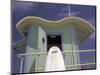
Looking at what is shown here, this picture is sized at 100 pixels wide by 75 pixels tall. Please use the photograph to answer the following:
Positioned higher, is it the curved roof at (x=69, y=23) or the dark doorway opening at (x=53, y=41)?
the curved roof at (x=69, y=23)

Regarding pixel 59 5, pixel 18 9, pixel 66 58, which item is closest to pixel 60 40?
pixel 66 58

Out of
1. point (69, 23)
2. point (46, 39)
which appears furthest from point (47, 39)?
point (69, 23)

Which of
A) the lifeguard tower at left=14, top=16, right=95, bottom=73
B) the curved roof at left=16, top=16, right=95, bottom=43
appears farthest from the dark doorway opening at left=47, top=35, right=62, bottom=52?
the curved roof at left=16, top=16, right=95, bottom=43

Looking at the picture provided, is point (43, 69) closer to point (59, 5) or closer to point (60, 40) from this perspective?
point (60, 40)

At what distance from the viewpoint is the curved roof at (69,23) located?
2.97 meters

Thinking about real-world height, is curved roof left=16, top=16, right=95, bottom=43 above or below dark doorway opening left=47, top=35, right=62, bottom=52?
above

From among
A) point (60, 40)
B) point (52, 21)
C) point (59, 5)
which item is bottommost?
point (60, 40)

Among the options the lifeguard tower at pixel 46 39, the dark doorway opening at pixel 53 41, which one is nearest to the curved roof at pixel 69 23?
the lifeguard tower at pixel 46 39

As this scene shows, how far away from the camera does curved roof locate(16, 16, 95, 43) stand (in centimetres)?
297

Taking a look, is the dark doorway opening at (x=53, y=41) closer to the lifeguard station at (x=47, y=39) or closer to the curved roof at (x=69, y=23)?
the lifeguard station at (x=47, y=39)

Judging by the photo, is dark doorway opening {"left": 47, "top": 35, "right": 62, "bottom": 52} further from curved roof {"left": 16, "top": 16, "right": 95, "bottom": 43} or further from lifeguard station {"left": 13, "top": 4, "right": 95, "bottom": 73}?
curved roof {"left": 16, "top": 16, "right": 95, "bottom": 43}

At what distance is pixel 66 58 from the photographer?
3.12 metres

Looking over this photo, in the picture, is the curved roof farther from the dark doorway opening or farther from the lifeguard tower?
the dark doorway opening
